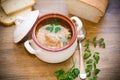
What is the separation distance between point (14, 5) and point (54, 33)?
0.21 metres

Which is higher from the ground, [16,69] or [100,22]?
[100,22]

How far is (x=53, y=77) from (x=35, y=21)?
0.17 m

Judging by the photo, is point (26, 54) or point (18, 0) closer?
point (26, 54)

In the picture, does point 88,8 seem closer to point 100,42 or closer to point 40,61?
point 100,42

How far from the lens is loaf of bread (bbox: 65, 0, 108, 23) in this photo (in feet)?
2.96

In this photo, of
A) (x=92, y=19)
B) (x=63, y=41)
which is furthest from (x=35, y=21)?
(x=92, y=19)

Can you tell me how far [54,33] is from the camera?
33.0 inches

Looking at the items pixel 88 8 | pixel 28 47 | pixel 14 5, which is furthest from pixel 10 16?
pixel 88 8

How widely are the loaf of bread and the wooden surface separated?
24 mm

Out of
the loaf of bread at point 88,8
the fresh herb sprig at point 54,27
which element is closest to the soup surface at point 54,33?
the fresh herb sprig at point 54,27

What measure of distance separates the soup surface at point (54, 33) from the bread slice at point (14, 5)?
0.41 feet

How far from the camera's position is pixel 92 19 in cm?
94

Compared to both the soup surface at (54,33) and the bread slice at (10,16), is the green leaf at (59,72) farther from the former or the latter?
the bread slice at (10,16)

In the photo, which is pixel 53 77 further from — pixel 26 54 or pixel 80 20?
pixel 80 20
